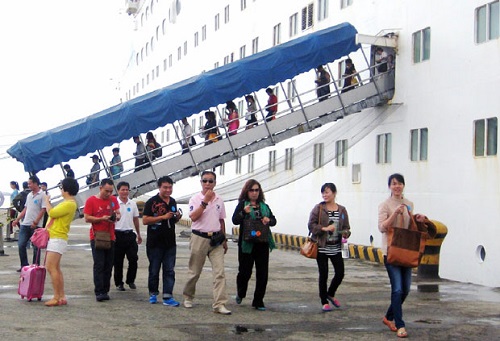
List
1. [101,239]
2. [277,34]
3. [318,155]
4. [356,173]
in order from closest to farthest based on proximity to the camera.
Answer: [101,239] → [356,173] → [318,155] → [277,34]

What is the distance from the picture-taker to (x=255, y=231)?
8.44 metres

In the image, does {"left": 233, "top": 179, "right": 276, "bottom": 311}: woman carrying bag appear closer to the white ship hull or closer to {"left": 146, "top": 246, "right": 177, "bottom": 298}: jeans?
{"left": 146, "top": 246, "right": 177, "bottom": 298}: jeans

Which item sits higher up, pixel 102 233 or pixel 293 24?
pixel 293 24

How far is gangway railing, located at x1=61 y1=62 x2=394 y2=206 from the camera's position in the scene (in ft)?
54.0

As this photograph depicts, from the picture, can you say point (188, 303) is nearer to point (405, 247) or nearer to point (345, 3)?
point (405, 247)

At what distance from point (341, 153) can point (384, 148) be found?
Result: 2294 mm

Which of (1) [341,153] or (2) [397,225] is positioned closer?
(2) [397,225]

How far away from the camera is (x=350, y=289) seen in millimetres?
11094

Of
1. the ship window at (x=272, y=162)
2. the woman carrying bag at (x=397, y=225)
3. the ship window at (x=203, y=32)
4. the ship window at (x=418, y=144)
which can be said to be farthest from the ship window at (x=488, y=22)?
the ship window at (x=203, y=32)

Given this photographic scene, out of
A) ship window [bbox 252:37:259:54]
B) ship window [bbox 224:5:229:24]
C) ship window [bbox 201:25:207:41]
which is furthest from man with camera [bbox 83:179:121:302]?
ship window [bbox 201:25:207:41]

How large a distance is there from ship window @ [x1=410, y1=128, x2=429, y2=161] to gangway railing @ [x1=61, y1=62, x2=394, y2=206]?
1492 millimetres

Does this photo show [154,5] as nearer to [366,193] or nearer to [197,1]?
[197,1]

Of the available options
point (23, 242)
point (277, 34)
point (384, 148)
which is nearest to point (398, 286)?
point (23, 242)

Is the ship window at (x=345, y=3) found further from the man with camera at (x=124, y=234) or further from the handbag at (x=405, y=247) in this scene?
the handbag at (x=405, y=247)
